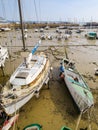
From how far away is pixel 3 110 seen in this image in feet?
31.2

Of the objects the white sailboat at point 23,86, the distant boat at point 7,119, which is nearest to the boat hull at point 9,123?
the distant boat at point 7,119

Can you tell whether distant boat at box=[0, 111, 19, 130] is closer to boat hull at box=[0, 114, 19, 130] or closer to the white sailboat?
boat hull at box=[0, 114, 19, 130]

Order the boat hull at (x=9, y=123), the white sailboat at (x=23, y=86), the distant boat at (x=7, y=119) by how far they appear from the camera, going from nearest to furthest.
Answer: the boat hull at (x=9, y=123) → the distant boat at (x=7, y=119) → the white sailboat at (x=23, y=86)

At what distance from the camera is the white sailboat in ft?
31.4

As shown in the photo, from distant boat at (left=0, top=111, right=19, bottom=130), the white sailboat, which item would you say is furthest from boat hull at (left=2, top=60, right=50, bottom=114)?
distant boat at (left=0, top=111, right=19, bottom=130)

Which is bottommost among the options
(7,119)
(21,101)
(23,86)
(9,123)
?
(7,119)

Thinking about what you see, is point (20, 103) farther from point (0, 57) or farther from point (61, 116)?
point (0, 57)

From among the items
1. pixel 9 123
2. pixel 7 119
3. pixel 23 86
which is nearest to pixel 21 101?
pixel 23 86

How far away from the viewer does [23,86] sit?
11.0 metres

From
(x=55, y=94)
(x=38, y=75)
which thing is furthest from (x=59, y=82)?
(x=38, y=75)

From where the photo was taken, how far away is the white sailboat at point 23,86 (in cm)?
959

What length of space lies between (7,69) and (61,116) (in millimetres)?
9855

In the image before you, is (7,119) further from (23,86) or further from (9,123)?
(23,86)

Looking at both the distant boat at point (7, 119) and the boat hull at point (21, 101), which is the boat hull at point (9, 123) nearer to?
the distant boat at point (7, 119)
